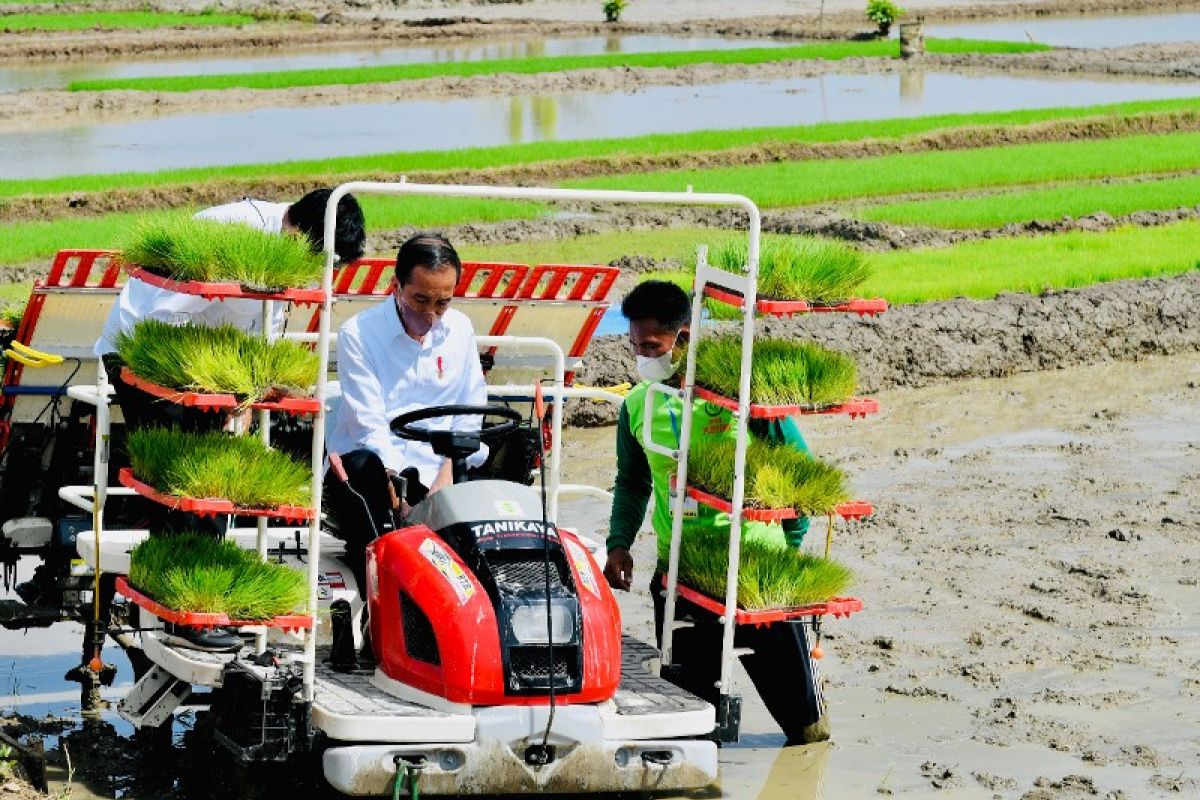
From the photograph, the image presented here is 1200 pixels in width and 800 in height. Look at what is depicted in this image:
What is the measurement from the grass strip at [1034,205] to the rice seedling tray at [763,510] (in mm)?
14757

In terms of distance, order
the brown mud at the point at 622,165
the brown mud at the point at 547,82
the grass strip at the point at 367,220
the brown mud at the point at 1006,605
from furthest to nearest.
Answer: the brown mud at the point at 547,82
the brown mud at the point at 622,165
the grass strip at the point at 367,220
the brown mud at the point at 1006,605

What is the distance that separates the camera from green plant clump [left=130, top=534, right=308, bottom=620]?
6.00 m

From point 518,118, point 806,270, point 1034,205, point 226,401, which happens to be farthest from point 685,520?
point 518,118

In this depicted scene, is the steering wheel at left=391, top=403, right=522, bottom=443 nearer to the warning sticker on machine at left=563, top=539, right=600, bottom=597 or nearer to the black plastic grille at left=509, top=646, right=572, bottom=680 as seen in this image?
the warning sticker on machine at left=563, top=539, right=600, bottom=597

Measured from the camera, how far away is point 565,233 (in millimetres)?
21141

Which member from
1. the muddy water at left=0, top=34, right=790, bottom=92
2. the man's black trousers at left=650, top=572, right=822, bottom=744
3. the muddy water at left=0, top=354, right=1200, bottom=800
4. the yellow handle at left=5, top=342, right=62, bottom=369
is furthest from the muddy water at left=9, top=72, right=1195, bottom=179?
the man's black trousers at left=650, top=572, right=822, bottom=744

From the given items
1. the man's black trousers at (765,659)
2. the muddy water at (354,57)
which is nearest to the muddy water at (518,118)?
the muddy water at (354,57)

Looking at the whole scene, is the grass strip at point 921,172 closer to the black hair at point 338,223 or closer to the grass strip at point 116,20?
the black hair at point 338,223

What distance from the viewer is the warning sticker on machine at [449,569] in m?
5.95

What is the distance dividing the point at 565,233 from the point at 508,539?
49.9 feet

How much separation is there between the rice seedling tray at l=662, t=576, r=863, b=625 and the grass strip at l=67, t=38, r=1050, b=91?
28470 millimetres

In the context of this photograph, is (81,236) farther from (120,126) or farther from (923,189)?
(120,126)

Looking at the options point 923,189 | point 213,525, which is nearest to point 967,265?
point 923,189

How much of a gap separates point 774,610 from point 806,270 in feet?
3.69
